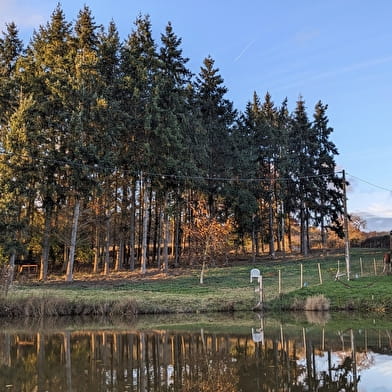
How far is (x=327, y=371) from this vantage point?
447 inches

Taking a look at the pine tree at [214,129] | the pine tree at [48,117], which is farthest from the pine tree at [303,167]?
the pine tree at [48,117]

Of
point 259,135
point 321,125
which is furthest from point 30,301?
point 321,125

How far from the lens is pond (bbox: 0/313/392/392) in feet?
33.8

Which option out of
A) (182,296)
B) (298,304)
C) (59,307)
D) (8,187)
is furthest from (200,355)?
(8,187)

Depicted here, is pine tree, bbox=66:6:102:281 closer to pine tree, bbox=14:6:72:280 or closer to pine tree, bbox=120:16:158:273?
pine tree, bbox=14:6:72:280

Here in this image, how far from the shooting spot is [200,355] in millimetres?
13305

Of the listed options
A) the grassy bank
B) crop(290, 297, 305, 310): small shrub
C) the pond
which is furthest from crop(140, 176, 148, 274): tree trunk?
the pond

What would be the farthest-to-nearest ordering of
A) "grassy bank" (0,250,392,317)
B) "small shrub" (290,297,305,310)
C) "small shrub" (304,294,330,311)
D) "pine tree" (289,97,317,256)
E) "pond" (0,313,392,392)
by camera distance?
1. "pine tree" (289,97,317,256)
2. "small shrub" (290,297,305,310)
3. "small shrub" (304,294,330,311)
4. "grassy bank" (0,250,392,317)
5. "pond" (0,313,392,392)

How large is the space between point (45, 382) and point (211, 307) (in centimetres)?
1421

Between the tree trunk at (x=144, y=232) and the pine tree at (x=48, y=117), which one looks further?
the tree trunk at (x=144, y=232)

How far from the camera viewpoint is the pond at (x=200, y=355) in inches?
405

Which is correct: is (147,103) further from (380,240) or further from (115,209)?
(380,240)

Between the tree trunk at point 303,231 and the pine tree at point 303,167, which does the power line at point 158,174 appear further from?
the tree trunk at point 303,231

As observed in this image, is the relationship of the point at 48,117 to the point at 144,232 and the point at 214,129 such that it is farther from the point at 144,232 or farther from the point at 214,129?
the point at 214,129
